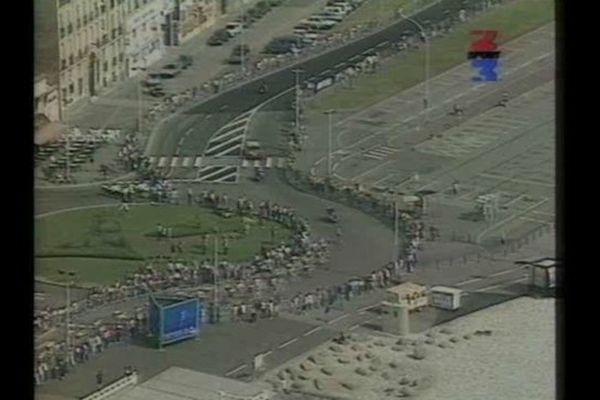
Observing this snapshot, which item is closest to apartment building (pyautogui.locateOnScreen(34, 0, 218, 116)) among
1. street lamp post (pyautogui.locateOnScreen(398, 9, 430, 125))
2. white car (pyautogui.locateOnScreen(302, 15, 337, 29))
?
white car (pyautogui.locateOnScreen(302, 15, 337, 29))

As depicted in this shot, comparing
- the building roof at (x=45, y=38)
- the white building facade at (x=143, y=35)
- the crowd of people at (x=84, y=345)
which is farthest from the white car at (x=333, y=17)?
the crowd of people at (x=84, y=345)

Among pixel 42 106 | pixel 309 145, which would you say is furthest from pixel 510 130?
pixel 42 106

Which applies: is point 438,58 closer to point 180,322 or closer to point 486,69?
point 486,69

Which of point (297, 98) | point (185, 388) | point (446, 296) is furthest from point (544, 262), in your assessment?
point (185, 388)

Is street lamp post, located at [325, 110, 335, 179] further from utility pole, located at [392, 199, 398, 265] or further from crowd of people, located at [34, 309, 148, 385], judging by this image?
crowd of people, located at [34, 309, 148, 385]

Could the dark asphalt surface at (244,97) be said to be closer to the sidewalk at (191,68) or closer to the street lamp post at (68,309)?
the sidewalk at (191,68)

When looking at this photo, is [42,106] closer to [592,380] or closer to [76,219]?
[76,219]
